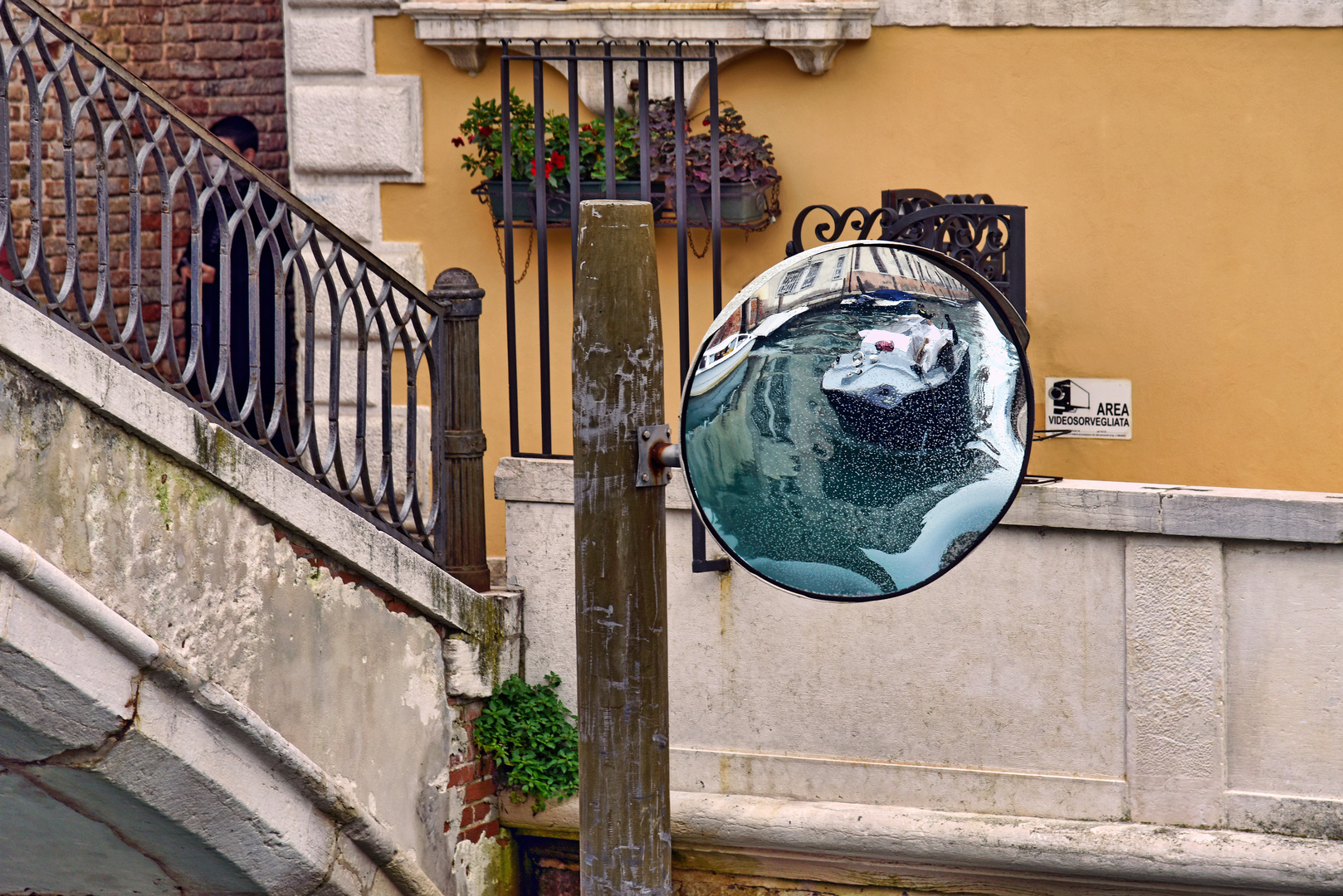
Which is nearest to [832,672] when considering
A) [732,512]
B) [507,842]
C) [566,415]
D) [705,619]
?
[705,619]

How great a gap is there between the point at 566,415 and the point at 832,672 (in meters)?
1.85

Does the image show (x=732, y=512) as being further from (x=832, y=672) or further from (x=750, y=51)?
(x=750, y=51)

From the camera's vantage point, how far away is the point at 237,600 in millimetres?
4562

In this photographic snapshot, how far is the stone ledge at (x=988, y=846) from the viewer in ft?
15.4

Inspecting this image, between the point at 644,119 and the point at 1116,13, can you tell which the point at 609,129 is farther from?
the point at 1116,13

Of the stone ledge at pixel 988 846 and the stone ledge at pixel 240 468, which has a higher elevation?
the stone ledge at pixel 240 468

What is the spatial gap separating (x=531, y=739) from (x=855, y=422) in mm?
3439

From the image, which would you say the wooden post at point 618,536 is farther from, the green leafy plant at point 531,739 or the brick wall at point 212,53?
the brick wall at point 212,53

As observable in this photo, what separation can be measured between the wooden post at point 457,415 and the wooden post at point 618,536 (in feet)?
9.43

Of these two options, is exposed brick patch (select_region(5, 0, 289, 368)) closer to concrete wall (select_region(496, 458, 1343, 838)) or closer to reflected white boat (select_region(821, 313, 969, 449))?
concrete wall (select_region(496, 458, 1343, 838))

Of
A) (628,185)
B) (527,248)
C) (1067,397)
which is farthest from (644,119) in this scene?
(1067,397)

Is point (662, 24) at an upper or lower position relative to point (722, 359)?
upper

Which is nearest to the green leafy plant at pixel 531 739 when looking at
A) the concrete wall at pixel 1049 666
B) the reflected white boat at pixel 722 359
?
the concrete wall at pixel 1049 666

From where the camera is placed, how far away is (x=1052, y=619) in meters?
4.95
